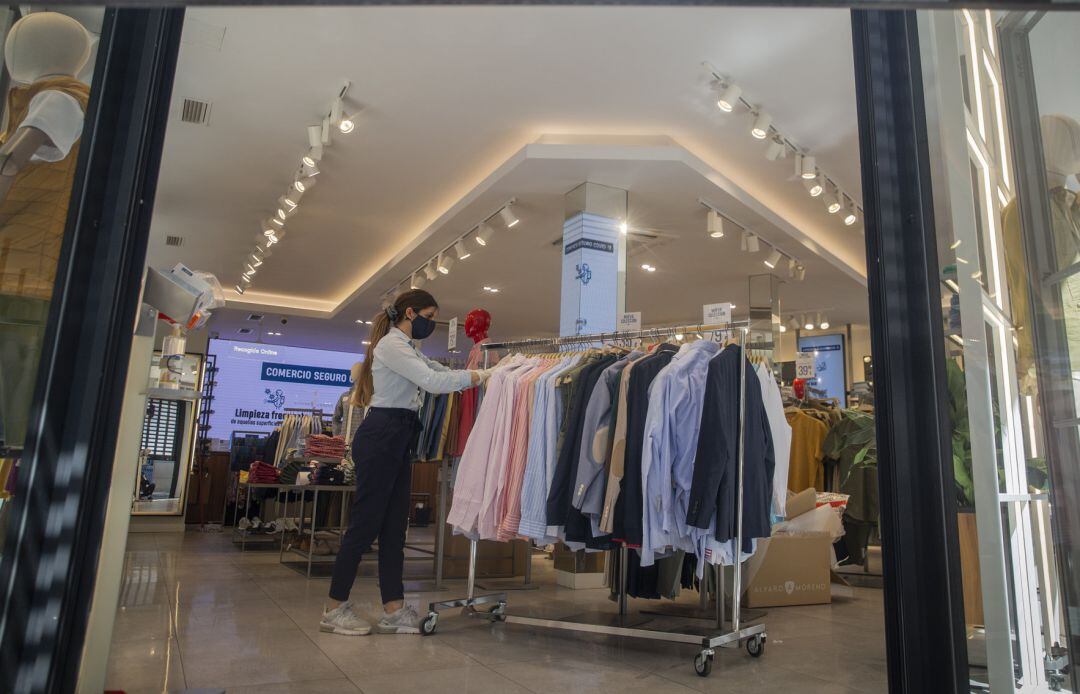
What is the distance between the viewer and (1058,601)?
134 centimetres

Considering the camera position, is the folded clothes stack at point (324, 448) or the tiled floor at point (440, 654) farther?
the folded clothes stack at point (324, 448)

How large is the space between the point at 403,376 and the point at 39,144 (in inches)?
87.9

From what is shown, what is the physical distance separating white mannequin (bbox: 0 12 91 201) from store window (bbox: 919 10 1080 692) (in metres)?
1.85

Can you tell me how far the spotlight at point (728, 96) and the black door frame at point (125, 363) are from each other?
10.1 ft

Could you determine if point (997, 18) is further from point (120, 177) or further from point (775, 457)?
point (775, 457)

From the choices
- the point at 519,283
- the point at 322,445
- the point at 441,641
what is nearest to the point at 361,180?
the point at 322,445

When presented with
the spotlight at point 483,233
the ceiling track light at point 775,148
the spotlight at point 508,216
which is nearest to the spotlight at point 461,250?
the spotlight at point 483,233

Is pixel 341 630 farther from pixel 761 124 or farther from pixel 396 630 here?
pixel 761 124

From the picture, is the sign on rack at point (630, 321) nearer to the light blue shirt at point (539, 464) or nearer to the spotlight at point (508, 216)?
the light blue shirt at point (539, 464)

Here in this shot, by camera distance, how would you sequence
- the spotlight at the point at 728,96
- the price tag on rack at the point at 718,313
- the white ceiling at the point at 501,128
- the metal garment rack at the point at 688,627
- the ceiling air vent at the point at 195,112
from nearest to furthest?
the metal garment rack at the point at 688,627 < the price tag on rack at the point at 718,313 < the white ceiling at the point at 501,128 < the spotlight at the point at 728,96 < the ceiling air vent at the point at 195,112

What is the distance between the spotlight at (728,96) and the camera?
15.6 ft

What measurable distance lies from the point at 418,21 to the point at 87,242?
10.6ft

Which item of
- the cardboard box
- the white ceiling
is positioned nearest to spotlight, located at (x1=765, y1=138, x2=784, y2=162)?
the white ceiling

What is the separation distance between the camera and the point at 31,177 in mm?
1427
